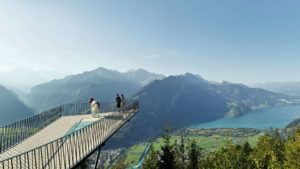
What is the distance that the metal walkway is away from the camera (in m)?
19.6

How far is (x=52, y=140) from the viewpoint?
26.3m

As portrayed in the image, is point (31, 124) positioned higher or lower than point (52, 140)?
higher

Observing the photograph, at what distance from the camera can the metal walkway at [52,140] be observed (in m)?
19.6

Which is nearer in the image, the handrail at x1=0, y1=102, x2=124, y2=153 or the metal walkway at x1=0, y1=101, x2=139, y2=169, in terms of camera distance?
the metal walkway at x1=0, y1=101, x2=139, y2=169

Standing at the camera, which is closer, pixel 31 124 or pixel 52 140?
→ pixel 52 140

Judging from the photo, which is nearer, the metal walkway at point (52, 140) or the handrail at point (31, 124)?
Result: the metal walkway at point (52, 140)

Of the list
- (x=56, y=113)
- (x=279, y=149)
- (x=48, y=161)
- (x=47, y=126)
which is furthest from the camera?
(x=279, y=149)

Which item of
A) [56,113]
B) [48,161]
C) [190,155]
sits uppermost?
[56,113]

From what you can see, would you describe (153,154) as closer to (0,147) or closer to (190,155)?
(190,155)

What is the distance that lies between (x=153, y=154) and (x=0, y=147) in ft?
134

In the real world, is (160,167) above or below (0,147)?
below

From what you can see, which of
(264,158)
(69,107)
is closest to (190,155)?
(264,158)

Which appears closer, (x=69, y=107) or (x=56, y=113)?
(x=56, y=113)

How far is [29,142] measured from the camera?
91.9ft
